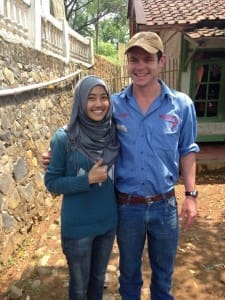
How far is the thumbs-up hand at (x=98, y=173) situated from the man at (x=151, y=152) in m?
0.23

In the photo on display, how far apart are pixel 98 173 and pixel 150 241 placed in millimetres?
744

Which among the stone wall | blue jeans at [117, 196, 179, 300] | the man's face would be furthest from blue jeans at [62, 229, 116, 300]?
the stone wall

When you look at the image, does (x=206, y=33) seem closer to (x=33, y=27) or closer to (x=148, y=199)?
(x=33, y=27)

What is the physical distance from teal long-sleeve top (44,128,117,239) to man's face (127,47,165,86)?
0.59 meters

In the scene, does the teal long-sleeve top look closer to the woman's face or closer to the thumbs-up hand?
the thumbs-up hand

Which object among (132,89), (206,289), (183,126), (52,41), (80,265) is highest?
(52,41)

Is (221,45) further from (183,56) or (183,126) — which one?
(183,126)

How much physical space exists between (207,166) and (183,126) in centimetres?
562

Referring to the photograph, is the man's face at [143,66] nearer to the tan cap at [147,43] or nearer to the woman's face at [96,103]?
the tan cap at [147,43]

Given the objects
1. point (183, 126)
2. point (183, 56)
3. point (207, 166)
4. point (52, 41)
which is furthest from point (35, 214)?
point (183, 56)

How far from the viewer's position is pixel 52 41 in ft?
22.3

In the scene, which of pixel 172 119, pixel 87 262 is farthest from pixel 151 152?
pixel 87 262

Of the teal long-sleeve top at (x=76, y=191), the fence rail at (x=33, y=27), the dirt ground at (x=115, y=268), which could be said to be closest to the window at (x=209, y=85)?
the fence rail at (x=33, y=27)

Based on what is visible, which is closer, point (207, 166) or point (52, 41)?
point (52, 41)
